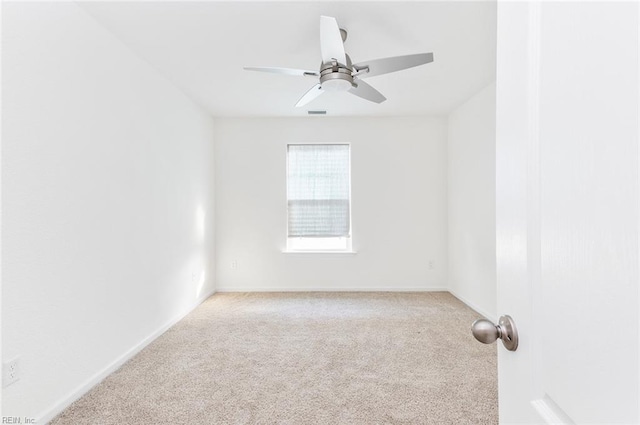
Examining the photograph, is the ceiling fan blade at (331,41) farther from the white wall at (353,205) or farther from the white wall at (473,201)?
the white wall at (353,205)

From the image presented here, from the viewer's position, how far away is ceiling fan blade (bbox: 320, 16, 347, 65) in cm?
175

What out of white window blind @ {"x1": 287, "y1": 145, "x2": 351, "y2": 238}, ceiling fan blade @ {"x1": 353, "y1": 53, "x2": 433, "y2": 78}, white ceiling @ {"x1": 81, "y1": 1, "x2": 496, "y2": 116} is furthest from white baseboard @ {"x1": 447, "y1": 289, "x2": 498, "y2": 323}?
ceiling fan blade @ {"x1": 353, "y1": 53, "x2": 433, "y2": 78}

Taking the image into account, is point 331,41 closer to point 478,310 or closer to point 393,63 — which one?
point 393,63

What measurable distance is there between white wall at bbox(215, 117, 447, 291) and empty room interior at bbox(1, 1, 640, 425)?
0.09ft

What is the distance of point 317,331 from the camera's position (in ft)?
10.2

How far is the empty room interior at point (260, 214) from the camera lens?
1699 mm

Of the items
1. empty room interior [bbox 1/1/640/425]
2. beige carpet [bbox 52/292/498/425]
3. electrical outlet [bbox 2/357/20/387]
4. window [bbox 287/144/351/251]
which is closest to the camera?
electrical outlet [bbox 2/357/20/387]

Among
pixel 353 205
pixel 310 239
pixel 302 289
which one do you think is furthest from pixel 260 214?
pixel 353 205

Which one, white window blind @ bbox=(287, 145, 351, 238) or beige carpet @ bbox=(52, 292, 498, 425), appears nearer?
beige carpet @ bbox=(52, 292, 498, 425)

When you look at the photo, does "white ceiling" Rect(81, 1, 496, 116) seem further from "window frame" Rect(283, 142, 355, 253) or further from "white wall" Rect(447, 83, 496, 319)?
"window frame" Rect(283, 142, 355, 253)

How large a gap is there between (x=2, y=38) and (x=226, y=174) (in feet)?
10.3

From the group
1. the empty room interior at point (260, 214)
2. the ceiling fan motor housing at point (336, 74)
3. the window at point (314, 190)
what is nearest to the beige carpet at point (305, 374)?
the empty room interior at point (260, 214)

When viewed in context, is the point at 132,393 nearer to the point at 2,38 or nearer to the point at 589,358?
the point at 2,38

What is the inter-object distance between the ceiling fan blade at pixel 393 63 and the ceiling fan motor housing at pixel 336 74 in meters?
0.07
